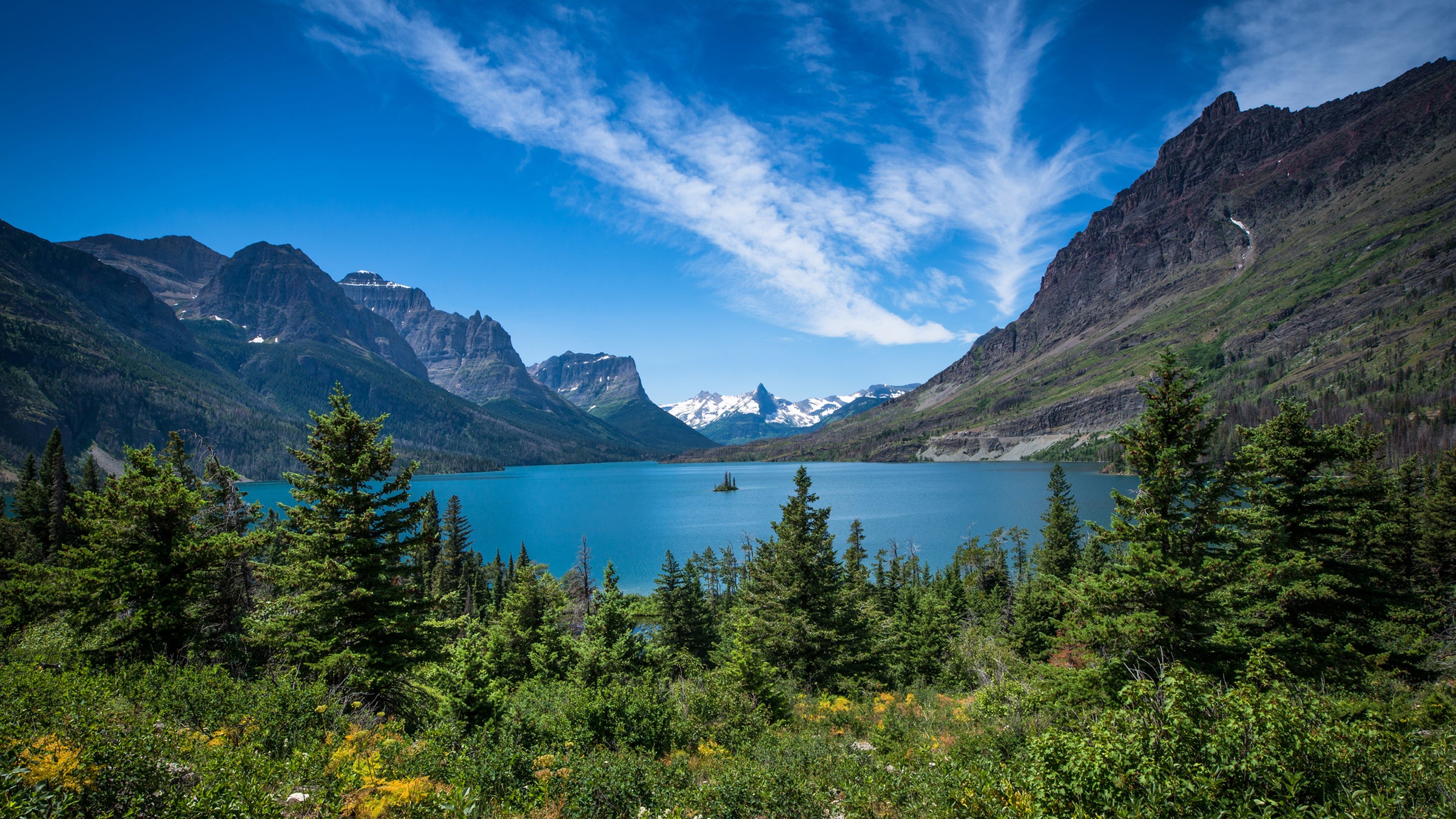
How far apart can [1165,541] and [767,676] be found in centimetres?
1158

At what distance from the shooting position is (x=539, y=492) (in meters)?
178

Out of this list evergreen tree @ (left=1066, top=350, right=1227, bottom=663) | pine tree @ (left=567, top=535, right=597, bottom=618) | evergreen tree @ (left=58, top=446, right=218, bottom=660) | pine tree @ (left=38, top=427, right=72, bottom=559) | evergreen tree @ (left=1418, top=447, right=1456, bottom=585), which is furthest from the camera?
pine tree @ (left=567, top=535, right=597, bottom=618)

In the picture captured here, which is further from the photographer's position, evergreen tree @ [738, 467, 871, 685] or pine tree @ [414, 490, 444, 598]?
evergreen tree @ [738, 467, 871, 685]

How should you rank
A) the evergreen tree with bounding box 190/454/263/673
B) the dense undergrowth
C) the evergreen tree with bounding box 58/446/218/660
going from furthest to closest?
the evergreen tree with bounding box 190/454/263/673, the evergreen tree with bounding box 58/446/218/660, the dense undergrowth

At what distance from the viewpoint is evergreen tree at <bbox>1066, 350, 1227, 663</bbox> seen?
1360 centimetres

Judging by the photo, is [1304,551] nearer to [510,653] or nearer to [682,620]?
[510,653]

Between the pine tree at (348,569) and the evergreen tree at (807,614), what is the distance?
12.6m

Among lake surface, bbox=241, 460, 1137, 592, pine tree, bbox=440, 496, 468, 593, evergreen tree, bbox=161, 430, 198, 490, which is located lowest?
lake surface, bbox=241, 460, 1137, 592

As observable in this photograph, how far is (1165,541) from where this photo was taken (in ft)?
45.7

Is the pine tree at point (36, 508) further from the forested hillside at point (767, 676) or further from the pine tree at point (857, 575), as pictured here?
the pine tree at point (857, 575)

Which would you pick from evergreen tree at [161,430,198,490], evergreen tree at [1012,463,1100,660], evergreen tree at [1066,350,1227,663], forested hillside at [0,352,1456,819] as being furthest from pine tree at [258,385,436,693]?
evergreen tree at [1012,463,1100,660]

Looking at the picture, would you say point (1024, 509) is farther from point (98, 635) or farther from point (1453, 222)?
point (1453, 222)

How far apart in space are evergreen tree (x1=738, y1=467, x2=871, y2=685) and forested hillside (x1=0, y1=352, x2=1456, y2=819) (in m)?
0.15

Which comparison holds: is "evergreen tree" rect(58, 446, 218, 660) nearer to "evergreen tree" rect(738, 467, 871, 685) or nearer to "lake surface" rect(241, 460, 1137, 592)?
"evergreen tree" rect(738, 467, 871, 685)
